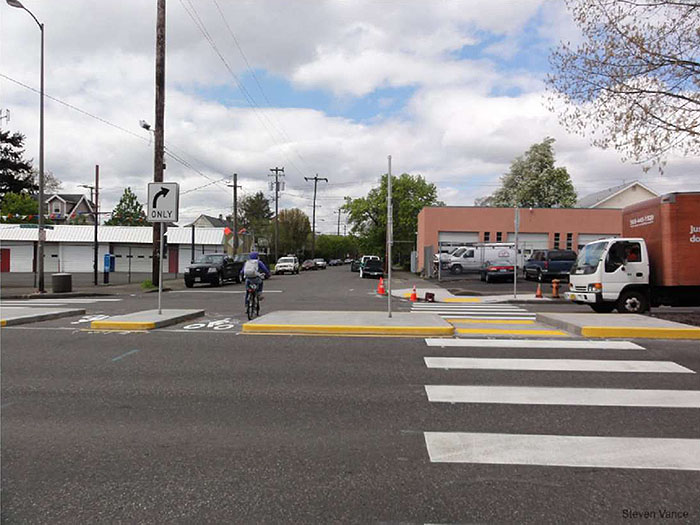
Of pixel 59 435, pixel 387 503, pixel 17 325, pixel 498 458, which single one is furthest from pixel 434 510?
pixel 17 325

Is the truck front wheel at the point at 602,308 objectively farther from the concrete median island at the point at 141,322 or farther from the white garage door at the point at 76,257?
the white garage door at the point at 76,257

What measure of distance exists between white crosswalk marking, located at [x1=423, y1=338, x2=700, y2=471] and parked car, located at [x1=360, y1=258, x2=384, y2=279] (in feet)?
106

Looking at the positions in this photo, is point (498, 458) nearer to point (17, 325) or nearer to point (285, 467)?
point (285, 467)

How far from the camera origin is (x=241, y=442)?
4609mm

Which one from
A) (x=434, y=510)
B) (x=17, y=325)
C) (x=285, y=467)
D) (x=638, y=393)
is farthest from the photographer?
(x=17, y=325)

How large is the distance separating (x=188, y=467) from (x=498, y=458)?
95.9 inches

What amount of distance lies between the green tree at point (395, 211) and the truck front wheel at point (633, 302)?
4864cm

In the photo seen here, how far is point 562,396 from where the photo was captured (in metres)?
5.92

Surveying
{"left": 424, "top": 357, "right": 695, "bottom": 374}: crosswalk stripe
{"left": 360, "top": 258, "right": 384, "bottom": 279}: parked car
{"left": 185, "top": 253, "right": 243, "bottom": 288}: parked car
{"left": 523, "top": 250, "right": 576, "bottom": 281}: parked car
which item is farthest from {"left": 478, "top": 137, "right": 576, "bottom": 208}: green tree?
{"left": 424, "top": 357, "right": 695, "bottom": 374}: crosswalk stripe

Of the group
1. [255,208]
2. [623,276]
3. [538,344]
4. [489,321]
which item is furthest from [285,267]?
[255,208]

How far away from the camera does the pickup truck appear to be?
502 inches

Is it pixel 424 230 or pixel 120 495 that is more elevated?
pixel 424 230

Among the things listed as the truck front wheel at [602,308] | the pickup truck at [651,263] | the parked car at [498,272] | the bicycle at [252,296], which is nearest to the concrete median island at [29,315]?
the bicycle at [252,296]

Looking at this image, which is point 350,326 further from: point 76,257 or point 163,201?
point 76,257
